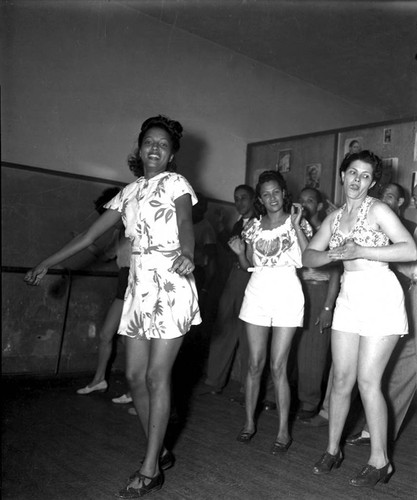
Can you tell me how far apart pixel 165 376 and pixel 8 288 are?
2.48 metres

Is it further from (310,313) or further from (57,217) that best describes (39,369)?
(310,313)

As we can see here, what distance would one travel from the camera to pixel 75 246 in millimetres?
2475

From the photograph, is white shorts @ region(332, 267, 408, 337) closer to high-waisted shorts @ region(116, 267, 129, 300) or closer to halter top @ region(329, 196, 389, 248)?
halter top @ region(329, 196, 389, 248)

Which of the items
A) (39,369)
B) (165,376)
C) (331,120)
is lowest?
(39,369)

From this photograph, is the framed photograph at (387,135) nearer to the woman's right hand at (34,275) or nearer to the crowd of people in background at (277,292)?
the crowd of people in background at (277,292)

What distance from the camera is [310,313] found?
383 cm

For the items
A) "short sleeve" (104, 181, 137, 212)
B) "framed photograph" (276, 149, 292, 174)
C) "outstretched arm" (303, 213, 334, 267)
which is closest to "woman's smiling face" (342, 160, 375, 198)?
"outstretched arm" (303, 213, 334, 267)

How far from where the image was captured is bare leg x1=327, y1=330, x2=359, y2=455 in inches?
99.7

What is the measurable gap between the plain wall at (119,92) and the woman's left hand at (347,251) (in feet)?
9.68

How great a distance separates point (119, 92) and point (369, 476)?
3.85m

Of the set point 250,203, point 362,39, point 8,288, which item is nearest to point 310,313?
point 250,203

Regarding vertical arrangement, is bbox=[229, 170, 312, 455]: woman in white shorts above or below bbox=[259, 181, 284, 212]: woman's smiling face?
below

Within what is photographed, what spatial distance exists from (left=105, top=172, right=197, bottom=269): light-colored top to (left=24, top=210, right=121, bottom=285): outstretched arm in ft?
0.41

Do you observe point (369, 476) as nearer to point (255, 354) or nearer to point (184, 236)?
point (255, 354)
